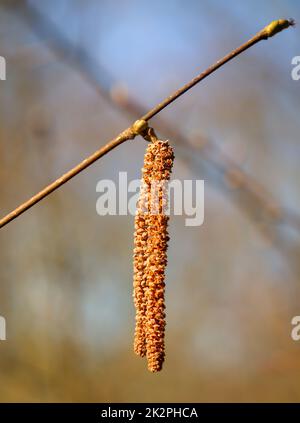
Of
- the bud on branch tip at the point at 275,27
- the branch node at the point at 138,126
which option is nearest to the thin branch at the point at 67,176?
the branch node at the point at 138,126

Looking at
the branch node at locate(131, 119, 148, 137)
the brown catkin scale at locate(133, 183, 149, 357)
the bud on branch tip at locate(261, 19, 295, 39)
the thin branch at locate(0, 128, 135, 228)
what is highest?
the bud on branch tip at locate(261, 19, 295, 39)

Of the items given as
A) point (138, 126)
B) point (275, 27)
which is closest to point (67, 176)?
point (138, 126)

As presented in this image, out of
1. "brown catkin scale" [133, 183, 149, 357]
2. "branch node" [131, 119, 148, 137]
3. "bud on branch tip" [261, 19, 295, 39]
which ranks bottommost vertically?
"brown catkin scale" [133, 183, 149, 357]

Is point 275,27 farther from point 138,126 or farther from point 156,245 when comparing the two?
point 156,245

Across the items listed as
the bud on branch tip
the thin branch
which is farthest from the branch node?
the bud on branch tip

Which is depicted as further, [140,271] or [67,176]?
[140,271]

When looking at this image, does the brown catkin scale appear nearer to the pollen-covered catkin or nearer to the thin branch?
the pollen-covered catkin

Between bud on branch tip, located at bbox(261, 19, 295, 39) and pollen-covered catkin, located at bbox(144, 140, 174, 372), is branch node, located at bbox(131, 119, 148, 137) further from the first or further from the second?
bud on branch tip, located at bbox(261, 19, 295, 39)

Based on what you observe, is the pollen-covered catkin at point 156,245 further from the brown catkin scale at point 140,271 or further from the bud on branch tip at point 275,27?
the bud on branch tip at point 275,27

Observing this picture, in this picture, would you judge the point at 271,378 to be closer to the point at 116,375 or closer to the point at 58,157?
the point at 116,375

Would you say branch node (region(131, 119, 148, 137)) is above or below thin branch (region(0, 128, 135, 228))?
above

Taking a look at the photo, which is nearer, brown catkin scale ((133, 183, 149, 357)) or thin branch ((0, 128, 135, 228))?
thin branch ((0, 128, 135, 228))
